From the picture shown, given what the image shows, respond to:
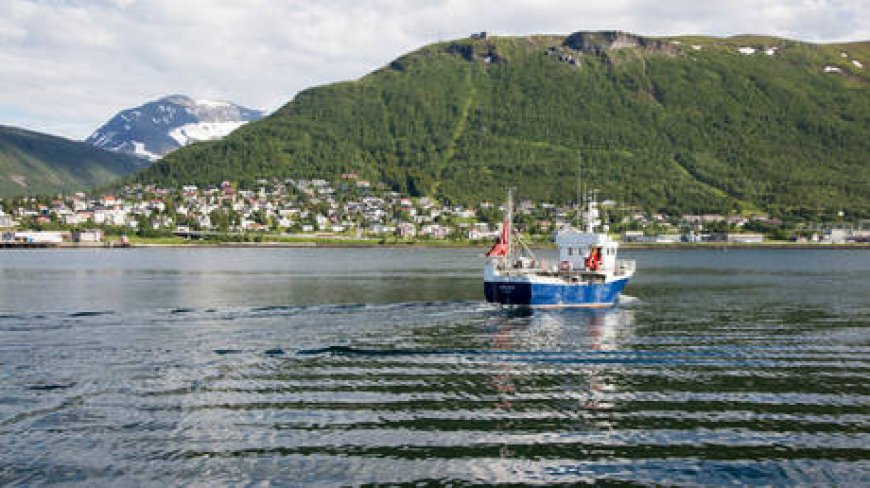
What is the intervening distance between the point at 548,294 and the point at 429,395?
126 ft

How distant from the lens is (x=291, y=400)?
36312 mm

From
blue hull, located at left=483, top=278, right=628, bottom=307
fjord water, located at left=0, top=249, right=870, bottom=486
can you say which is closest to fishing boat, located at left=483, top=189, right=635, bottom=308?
blue hull, located at left=483, top=278, right=628, bottom=307

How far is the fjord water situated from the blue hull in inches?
Answer: 92.7

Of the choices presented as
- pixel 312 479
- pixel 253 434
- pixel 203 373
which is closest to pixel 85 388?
pixel 203 373

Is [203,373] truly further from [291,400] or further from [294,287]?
[294,287]

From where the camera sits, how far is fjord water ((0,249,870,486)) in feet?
89.6

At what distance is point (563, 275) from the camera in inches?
3061

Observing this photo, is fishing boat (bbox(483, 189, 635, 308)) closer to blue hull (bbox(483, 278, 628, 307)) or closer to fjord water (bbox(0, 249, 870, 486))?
blue hull (bbox(483, 278, 628, 307))

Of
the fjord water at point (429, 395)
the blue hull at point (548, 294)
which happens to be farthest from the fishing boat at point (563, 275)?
the fjord water at point (429, 395)

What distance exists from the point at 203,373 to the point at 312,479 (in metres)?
19.1

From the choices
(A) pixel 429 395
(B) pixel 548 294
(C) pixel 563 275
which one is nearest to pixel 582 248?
(C) pixel 563 275

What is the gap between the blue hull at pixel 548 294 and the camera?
239 feet

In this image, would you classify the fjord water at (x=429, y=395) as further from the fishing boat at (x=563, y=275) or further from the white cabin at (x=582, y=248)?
the white cabin at (x=582, y=248)

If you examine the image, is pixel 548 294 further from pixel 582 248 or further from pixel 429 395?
pixel 429 395
